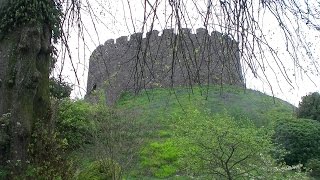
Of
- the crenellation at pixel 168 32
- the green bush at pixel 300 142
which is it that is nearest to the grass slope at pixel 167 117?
the green bush at pixel 300 142

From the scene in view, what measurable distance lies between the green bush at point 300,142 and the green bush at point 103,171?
5.58 meters

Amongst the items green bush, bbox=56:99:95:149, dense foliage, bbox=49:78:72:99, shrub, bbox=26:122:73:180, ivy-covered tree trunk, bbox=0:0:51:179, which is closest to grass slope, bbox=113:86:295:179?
green bush, bbox=56:99:95:149

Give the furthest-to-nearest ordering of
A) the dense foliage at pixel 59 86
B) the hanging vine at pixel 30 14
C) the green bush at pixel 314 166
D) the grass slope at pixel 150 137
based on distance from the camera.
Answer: the green bush at pixel 314 166
the grass slope at pixel 150 137
the dense foliage at pixel 59 86
the hanging vine at pixel 30 14

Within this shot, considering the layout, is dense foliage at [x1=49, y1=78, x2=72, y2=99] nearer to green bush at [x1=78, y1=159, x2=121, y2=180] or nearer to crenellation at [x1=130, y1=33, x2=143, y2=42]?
crenellation at [x1=130, y1=33, x2=143, y2=42]

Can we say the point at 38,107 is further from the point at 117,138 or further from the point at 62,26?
the point at 117,138

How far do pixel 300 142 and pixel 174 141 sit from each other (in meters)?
4.58

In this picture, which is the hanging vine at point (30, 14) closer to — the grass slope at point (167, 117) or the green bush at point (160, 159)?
the grass slope at point (167, 117)

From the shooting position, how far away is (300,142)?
557 inches

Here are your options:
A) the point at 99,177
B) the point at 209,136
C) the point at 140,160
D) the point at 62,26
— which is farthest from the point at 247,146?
the point at 62,26

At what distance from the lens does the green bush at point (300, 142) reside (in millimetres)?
14109

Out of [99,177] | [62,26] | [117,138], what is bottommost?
[99,177]

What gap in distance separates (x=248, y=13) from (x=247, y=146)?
25.5ft

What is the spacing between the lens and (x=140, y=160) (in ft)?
45.6

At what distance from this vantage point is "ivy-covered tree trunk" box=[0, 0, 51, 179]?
15.2ft
